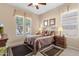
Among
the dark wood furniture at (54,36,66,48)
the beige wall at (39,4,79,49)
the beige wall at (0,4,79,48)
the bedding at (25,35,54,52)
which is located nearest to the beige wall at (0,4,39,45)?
the beige wall at (0,4,79,48)

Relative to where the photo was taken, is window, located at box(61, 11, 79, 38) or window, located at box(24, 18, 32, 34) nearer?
window, located at box(61, 11, 79, 38)

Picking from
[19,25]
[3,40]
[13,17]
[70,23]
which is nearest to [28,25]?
[19,25]

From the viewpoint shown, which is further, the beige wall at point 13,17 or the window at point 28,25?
the window at point 28,25

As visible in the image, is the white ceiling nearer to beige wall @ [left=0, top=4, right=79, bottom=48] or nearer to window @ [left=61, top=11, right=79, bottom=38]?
beige wall @ [left=0, top=4, right=79, bottom=48]

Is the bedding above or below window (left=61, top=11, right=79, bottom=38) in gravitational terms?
below

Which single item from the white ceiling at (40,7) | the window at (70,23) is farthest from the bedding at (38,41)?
the white ceiling at (40,7)

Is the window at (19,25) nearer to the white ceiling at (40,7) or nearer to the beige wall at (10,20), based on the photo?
the beige wall at (10,20)

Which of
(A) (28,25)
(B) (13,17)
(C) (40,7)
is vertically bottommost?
(A) (28,25)

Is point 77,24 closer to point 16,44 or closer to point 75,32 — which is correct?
point 75,32

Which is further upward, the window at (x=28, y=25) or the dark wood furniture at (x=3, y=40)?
the window at (x=28, y=25)

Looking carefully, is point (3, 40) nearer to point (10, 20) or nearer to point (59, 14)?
point (10, 20)

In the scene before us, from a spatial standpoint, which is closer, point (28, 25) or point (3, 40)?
point (3, 40)

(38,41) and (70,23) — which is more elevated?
(70,23)

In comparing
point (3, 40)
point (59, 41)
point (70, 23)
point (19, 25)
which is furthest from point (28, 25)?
point (70, 23)
